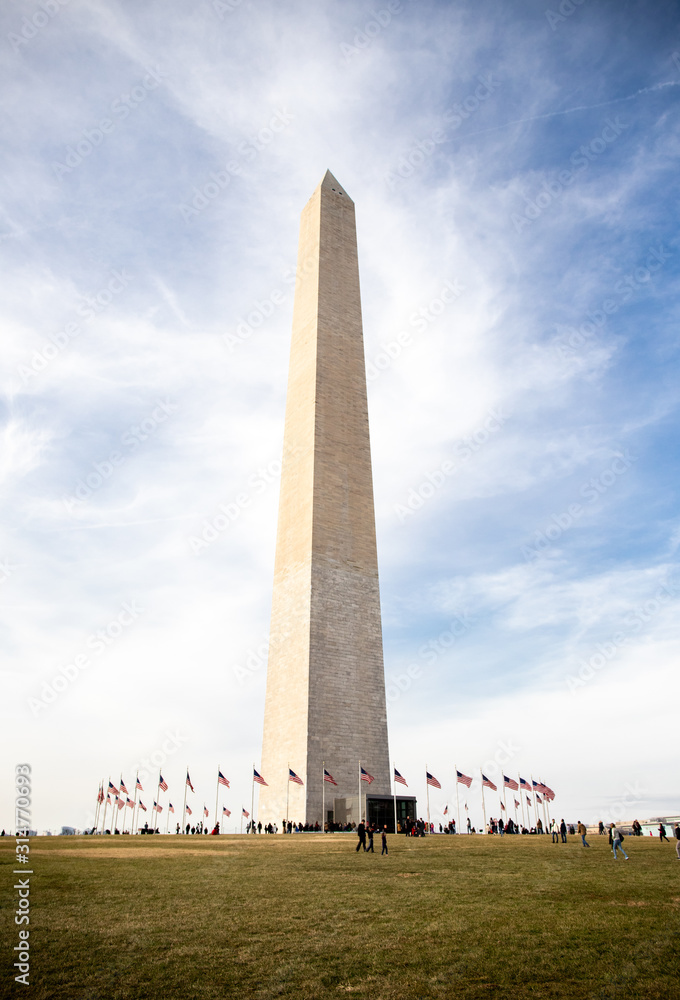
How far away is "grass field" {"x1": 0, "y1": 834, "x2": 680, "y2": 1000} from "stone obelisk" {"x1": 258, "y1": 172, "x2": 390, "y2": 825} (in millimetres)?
20231

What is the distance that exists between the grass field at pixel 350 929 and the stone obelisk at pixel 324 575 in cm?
2023

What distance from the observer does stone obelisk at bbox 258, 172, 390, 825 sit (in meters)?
39.9

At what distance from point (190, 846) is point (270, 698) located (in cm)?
1773


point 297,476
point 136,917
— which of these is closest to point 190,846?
point 136,917

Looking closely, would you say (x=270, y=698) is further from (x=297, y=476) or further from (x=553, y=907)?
(x=553, y=907)

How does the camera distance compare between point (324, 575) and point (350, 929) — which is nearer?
point (350, 929)

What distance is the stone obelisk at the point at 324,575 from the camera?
39.9 metres

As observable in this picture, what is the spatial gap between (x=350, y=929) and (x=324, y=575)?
103ft

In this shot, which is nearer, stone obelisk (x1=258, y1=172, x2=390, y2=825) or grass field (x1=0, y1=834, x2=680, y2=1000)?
grass field (x1=0, y1=834, x2=680, y2=1000)

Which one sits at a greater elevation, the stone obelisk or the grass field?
the stone obelisk

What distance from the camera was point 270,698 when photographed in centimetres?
4344

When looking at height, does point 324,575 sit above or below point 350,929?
above

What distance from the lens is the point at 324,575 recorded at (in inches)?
1699

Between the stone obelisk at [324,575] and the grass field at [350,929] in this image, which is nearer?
the grass field at [350,929]
